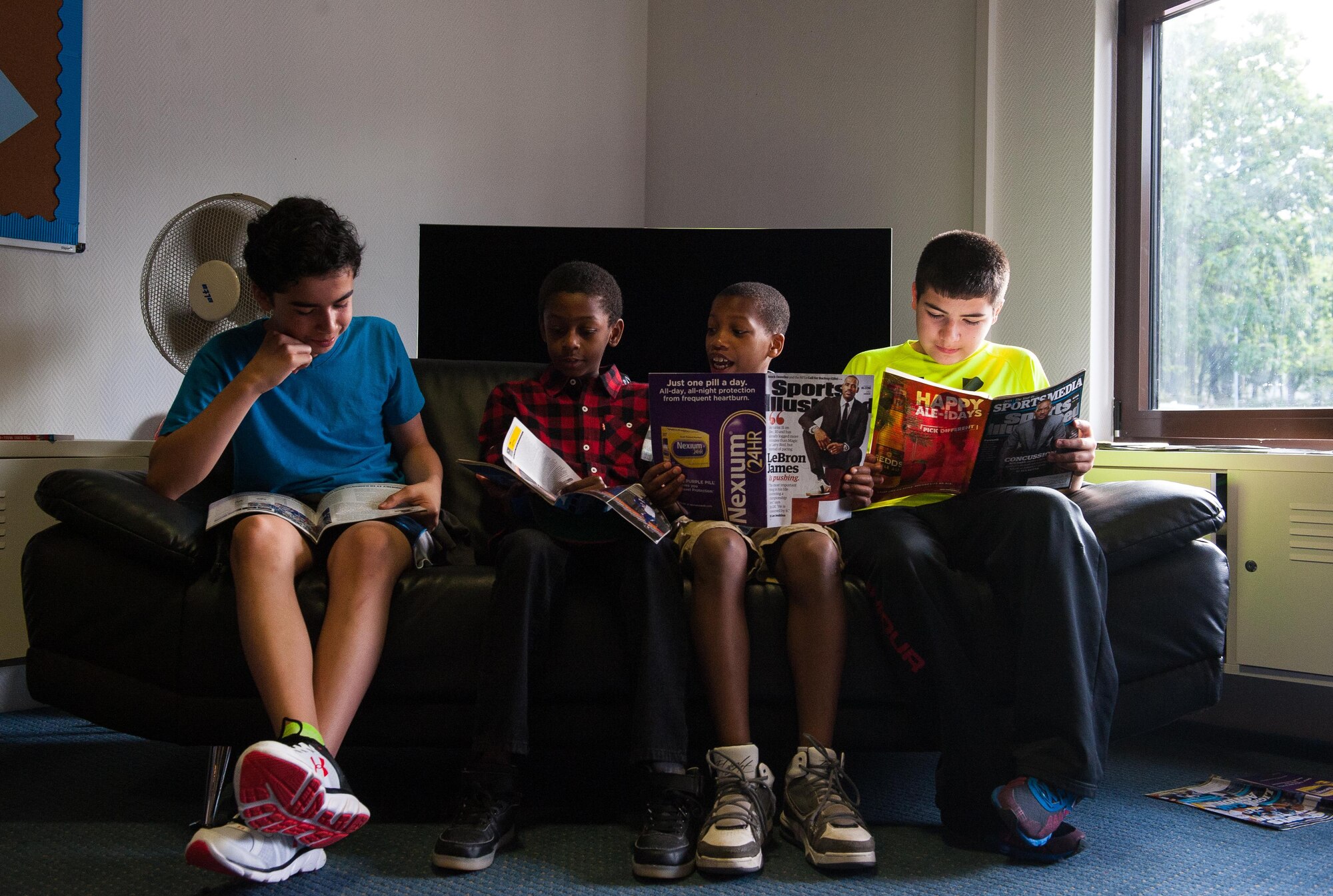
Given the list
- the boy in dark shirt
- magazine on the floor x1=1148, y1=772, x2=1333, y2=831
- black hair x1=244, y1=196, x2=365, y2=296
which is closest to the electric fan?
black hair x1=244, y1=196, x2=365, y2=296

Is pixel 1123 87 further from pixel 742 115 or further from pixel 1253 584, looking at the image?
pixel 1253 584

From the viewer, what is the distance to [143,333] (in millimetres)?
2426

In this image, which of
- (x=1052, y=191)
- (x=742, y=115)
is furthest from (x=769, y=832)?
(x=742, y=115)

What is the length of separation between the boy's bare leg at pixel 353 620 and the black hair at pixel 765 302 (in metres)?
0.77

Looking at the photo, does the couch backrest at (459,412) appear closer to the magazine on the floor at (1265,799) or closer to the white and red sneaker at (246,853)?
the white and red sneaker at (246,853)

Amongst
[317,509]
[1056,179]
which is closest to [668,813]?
[317,509]

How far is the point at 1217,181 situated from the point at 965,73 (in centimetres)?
70

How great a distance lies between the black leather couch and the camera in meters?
1.44

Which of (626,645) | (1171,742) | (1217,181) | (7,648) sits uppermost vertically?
(1217,181)

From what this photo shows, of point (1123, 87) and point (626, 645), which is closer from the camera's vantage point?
point (626, 645)

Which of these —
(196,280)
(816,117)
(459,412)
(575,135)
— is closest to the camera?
(459,412)

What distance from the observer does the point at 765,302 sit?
1.89 metres

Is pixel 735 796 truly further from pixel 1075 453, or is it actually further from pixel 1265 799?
pixel 1265 799

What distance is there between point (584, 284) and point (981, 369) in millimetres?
734
